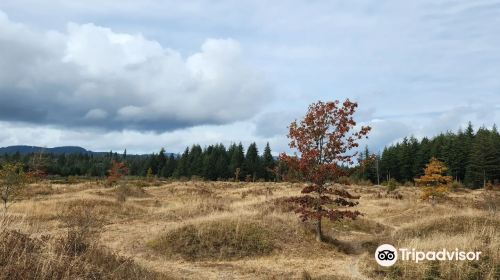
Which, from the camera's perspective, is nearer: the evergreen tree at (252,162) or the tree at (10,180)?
the tree at (10,180)

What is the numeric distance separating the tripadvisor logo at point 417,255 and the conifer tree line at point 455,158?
1815 inches

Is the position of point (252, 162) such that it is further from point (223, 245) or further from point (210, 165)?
point (223, 245)

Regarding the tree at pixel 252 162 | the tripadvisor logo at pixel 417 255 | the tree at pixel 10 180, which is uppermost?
the tree at pixel 252 162

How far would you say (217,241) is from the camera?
1462cm

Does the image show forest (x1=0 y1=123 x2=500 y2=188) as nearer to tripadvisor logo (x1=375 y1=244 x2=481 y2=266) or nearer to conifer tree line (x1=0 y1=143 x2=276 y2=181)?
conifer tree line (x1=0 y1=143 x2=276 y2=181)

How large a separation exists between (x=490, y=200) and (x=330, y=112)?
54.2 feet

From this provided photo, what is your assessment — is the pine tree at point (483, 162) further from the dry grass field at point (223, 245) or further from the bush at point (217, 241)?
the bush at point (217, 241)

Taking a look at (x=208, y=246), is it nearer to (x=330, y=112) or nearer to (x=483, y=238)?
(x=330, y=112)

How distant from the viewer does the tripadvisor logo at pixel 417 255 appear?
33.6 ft

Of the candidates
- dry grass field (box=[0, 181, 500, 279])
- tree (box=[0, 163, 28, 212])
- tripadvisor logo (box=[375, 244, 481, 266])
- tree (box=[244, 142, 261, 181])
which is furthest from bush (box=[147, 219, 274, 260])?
tree (box=[244, 142, 261, 181])

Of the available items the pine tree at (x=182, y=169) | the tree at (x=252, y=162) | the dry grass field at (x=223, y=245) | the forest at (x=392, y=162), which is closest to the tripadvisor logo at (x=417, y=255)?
the dry grass field at (x=223, y=245)

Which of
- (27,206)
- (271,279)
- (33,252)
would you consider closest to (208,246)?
(271,279)

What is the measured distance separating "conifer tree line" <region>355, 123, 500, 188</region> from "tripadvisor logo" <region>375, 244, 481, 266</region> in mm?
46107

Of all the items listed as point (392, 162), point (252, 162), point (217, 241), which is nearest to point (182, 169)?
point (252, 162)
